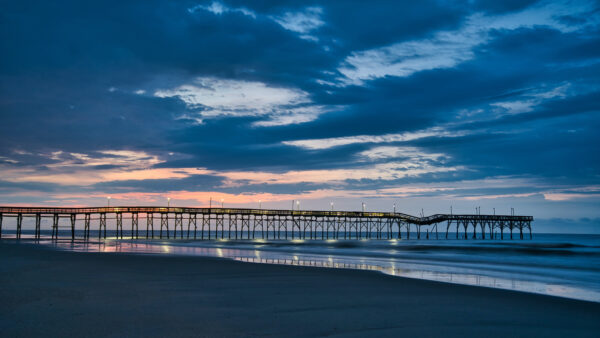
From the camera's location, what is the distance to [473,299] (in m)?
10.1

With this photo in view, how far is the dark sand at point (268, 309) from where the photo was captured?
6285mm

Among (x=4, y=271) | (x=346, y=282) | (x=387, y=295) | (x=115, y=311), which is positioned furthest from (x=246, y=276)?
(x=4, y=271)

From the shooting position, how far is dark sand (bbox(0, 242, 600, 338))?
6285 millimetres

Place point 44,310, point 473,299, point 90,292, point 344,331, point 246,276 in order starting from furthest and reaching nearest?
point 246,276 < point 473,299 < point 90,292 < point 44,310 < point 344,331

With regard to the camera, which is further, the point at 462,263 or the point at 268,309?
the point at 462,263

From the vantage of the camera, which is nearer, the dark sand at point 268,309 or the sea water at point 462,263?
the dark sand at point 268,309

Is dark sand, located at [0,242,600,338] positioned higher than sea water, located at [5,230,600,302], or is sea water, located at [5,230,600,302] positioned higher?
dark sand, located at [0,242,600,338]

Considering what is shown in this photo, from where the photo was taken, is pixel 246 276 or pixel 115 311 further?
pixel 246 276

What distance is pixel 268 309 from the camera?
25.9ft

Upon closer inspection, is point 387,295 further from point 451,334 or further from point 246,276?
point 246,276

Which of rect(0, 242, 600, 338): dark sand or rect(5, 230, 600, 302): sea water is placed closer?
rect(0, 242, 600, 338): dark sand

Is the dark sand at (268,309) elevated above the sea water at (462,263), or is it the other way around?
the dark sand at (268,309)

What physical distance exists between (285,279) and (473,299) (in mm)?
5601

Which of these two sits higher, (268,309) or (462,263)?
(268,309)
